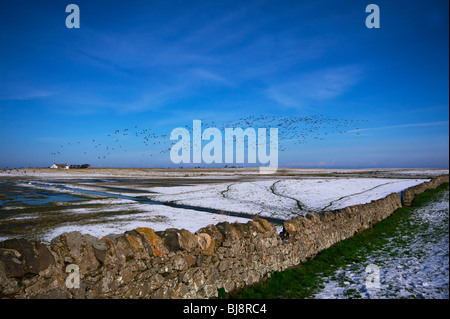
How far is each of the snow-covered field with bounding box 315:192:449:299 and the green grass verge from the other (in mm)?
316

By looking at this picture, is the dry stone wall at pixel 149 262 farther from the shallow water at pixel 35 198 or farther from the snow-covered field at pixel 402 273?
the shallow water at pixel 35 198

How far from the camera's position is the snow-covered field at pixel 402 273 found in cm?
595

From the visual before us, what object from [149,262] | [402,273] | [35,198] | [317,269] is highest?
[149,262]

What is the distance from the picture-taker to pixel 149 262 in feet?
15.8

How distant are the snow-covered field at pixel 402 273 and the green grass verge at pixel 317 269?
32cm

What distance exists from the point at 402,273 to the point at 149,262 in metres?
6.55

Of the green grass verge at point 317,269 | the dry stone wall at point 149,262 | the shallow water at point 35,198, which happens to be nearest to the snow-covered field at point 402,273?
the green grass verge at point 317,269

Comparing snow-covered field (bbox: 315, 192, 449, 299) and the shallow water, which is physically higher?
snow-covered field (bbox: 315, 192, 449, 299)

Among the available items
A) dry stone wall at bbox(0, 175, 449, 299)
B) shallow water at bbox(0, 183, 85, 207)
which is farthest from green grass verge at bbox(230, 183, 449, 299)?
shallow water at bbox(0, 183, 85, 207)

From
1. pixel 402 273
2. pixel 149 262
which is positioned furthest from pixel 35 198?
pixel 402 273

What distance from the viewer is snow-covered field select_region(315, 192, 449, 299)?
5.95 meters

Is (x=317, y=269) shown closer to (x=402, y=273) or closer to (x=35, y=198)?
(x=402, y=273)

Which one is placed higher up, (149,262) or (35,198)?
(149,262)

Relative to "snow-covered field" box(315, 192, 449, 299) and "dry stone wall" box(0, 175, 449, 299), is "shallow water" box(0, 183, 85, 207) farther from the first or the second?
"snow-covered field" box(315, 192, 449, 299)
